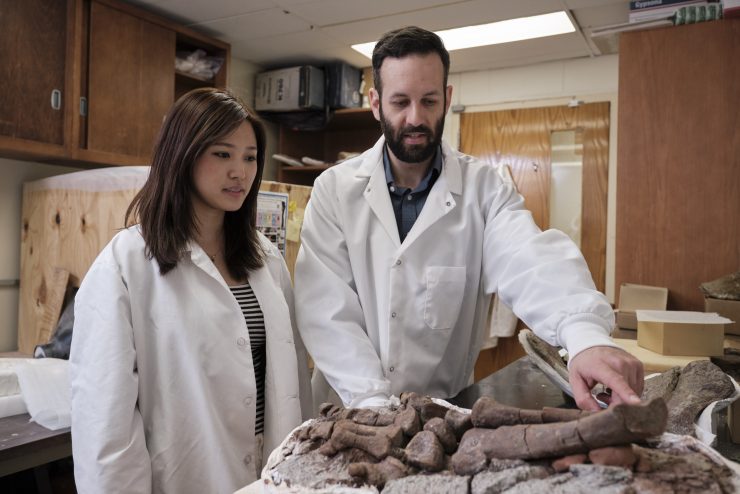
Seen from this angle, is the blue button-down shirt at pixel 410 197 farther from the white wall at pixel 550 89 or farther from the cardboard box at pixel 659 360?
the white wall at pixel 550 89

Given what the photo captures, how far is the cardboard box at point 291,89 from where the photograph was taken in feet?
12.4

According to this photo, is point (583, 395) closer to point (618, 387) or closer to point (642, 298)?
point (618, 387)

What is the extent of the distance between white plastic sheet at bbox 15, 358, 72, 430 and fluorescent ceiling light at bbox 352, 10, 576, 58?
240 cm

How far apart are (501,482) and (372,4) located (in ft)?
8.87

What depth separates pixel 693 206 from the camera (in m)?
2.27

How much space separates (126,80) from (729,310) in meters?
2.84

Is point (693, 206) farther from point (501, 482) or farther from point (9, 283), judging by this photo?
point (9, 283)

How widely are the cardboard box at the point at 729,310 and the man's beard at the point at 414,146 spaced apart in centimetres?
127

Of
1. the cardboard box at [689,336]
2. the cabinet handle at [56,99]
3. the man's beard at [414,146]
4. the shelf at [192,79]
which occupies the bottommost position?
the cardboard box at [689,336]

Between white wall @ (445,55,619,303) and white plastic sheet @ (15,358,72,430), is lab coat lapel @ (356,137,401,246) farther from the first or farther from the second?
white wall @ (445,55,619,303)

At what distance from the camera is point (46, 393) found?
169cm

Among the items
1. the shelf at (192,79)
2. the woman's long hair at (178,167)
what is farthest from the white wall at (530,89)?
the woman's long hair at (178,167)

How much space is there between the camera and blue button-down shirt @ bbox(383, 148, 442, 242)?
1.45 meters

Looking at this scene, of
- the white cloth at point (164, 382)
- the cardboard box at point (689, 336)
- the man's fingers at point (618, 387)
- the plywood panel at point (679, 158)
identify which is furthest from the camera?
the plywood panel at point (679, 158)
